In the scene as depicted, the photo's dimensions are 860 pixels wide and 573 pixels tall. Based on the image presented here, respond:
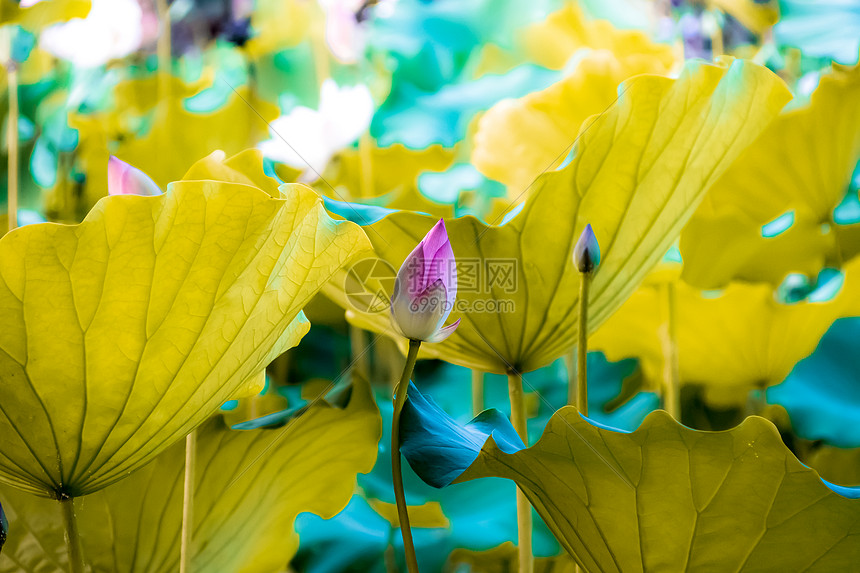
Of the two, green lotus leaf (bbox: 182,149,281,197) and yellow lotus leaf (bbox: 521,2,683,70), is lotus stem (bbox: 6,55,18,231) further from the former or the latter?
yellow lotus leaf (bbox: 521,2,683,70)

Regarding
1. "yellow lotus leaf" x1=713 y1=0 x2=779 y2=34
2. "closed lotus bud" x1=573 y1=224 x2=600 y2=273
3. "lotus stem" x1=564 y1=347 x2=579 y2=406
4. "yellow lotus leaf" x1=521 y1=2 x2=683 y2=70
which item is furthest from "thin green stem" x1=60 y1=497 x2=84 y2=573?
"yellow lotus leaf" x1=713 y1=0 x2=779 y2=34

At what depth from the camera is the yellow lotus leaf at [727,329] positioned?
0.58 meters

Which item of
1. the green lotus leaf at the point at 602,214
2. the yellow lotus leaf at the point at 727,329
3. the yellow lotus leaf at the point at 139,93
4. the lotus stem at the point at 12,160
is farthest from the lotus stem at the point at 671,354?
the yellow lotus leaf at the point at 139,93

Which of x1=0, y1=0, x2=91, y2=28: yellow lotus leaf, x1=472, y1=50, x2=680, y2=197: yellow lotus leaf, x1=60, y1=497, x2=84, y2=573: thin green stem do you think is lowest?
x1=60, y1=497, x2=84, y2=573: thin green stem

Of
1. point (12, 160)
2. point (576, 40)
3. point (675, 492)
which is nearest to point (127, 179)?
point (675, 492)

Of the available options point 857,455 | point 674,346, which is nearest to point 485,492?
point 674,346

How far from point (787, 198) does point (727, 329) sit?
7.2 inches

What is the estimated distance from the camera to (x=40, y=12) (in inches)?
26.2

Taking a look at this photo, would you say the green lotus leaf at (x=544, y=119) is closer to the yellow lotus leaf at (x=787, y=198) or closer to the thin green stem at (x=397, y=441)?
the yellow lotus leaf at (x=787, y=198)

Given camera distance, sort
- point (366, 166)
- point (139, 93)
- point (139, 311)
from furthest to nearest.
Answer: point (139, 93), point (366, 166), point (139, 311)

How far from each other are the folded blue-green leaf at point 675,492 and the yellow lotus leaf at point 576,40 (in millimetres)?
549

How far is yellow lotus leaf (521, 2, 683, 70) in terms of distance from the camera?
0.83 metres

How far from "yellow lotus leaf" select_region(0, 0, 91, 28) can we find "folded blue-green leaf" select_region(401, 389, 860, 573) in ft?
1.82

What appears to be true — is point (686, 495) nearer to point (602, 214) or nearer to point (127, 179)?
point (602, 214)
